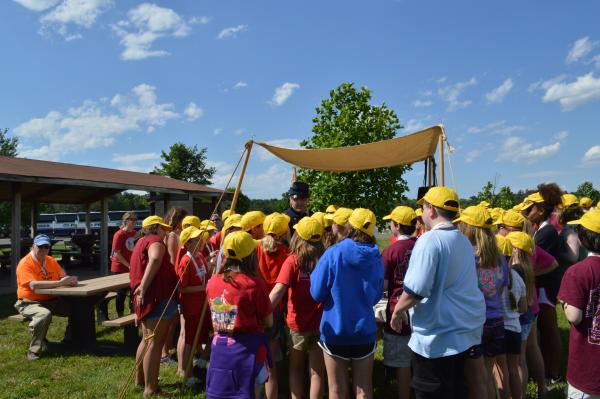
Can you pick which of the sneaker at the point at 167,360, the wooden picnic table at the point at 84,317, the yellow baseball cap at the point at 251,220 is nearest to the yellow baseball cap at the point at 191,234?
the yellow baseball cap at the point at 251,220

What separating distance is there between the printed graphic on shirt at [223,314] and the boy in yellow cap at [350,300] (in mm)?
586

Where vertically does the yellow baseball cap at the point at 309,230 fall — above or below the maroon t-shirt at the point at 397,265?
above

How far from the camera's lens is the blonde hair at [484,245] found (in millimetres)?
2992

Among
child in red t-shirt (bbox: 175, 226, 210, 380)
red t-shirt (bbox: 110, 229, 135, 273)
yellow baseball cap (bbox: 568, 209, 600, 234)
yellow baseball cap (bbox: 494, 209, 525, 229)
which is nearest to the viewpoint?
yellow baseball cap (bbox: 568, 209, 600, 234)

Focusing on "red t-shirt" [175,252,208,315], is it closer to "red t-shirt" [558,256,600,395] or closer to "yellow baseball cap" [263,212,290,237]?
"yellow baseball cap" [263,212,290,237]

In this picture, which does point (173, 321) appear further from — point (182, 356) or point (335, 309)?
point (335, 309)

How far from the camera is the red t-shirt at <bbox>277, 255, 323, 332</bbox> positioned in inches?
129

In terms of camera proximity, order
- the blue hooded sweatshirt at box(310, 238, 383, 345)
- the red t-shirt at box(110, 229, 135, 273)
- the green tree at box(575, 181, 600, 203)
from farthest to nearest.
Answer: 1. the green tree at box(575, 181, 600, 203)
2. the red t-shirt at box(110, 229, 135, 273)
3. the blue hooded sweatshirt at box(310, 238, 383, 345)

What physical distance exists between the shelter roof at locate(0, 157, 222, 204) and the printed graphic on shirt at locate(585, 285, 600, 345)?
35.2 feet

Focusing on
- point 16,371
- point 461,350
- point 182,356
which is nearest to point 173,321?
point 182,356

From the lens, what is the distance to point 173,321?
438cm

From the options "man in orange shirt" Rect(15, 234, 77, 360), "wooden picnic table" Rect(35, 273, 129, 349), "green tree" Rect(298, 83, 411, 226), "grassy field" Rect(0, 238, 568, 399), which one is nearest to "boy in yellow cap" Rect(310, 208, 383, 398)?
"grassy field" Rect(0, 238, 568, 399)

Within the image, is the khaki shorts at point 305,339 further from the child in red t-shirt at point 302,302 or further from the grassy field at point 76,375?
the grassy field at point 76,375

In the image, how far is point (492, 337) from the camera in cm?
308
